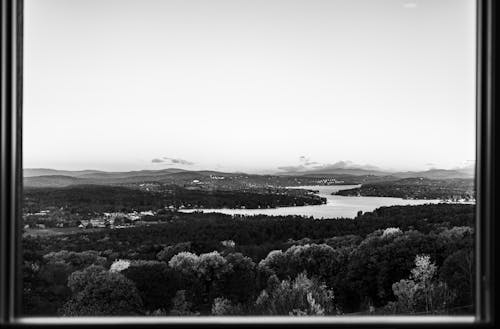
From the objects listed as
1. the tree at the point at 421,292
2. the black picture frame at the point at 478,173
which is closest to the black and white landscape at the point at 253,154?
the tree at the point at 421,292

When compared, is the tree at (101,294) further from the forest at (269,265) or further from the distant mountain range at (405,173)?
the distant mountain range at (405,173)

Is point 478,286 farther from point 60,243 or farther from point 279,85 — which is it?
point 60,243

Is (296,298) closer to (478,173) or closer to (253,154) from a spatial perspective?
(253,154)

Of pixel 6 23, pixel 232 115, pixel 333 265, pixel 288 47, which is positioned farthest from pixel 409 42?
pixel 6 23

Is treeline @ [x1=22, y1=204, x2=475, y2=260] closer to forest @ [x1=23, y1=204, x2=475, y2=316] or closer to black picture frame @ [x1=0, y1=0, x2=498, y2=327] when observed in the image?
forest @ [x1=23, y1=204, x2=475, y2=316]

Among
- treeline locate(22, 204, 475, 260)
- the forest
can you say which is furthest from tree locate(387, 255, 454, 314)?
treeline locate(22, 204, 475, 260)
